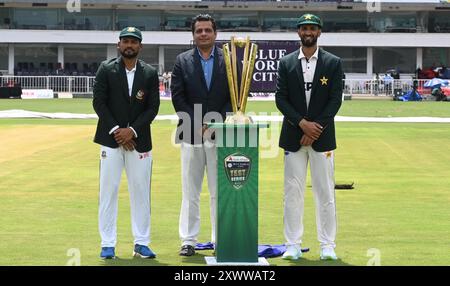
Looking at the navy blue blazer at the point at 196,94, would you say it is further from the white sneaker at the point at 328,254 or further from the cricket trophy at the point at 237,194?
the white sneaker at the point at 328,254

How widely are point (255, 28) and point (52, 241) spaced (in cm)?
6334

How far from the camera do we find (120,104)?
9.09m

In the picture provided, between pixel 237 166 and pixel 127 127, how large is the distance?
4.09ft

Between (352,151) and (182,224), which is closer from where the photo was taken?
(182,224)

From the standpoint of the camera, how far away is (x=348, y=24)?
7162 centimetres

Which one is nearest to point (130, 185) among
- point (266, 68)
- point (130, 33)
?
point (130, 33)

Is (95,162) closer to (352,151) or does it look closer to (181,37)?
(352,151)


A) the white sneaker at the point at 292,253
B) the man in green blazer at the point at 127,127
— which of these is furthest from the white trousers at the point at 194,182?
the white sneaker at the point at 292,253

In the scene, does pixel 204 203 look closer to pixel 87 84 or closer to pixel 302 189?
pixel 302 189

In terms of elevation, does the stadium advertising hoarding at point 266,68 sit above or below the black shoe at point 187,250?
above

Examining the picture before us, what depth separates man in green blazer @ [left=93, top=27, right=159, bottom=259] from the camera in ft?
29.6

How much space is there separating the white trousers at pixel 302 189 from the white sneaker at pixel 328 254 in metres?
0.14

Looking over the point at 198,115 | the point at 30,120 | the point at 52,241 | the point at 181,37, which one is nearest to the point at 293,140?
the point at 198,115

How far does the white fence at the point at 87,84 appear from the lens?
54.7 m
